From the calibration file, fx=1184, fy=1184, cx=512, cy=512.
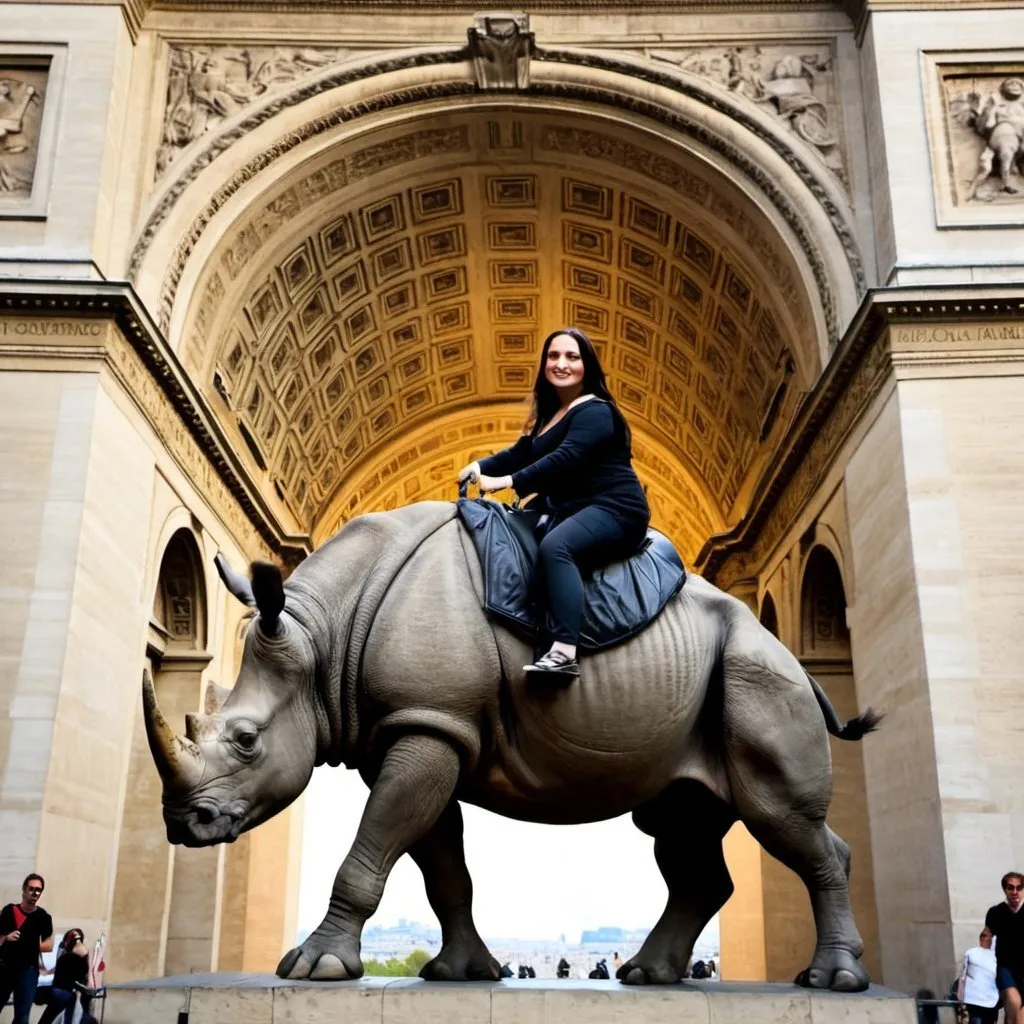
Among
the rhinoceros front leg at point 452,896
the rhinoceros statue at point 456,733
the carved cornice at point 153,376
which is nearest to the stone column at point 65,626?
the carved cornice at point 153,376

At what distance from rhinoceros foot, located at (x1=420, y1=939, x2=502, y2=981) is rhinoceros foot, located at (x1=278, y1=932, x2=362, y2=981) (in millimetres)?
384

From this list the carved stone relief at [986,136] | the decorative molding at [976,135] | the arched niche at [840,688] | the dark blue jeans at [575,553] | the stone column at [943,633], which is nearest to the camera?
the dark blue jeans at [575,553]

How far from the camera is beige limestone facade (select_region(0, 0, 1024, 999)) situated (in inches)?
516

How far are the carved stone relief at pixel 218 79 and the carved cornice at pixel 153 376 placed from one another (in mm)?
3309

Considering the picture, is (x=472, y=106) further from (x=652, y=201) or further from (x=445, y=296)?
(x=445, y=296)

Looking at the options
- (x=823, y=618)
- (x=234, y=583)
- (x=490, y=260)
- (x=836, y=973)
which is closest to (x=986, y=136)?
(x=823, y=618)

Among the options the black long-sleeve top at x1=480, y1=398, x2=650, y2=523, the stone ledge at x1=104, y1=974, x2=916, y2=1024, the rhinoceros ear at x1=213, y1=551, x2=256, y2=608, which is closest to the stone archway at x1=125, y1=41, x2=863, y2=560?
the black long-sleeve top at x1=480, y1=398, x2=650, y2=523

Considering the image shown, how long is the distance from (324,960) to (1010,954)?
213 inches

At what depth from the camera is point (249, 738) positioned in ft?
11.6

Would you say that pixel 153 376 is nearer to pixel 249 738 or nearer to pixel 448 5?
pixel 448 5

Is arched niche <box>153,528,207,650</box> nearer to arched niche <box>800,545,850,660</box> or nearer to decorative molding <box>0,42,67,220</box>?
decorative molding <box>0,42,67,220</box>

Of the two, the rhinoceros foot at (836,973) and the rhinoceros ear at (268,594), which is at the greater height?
the rhinoceros ear at (268,594)

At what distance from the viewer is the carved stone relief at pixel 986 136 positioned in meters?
15.1

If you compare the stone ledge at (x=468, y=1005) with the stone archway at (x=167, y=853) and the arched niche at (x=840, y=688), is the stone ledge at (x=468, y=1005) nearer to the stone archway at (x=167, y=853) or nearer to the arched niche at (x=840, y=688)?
the stone archway at (x=167, y=853)
